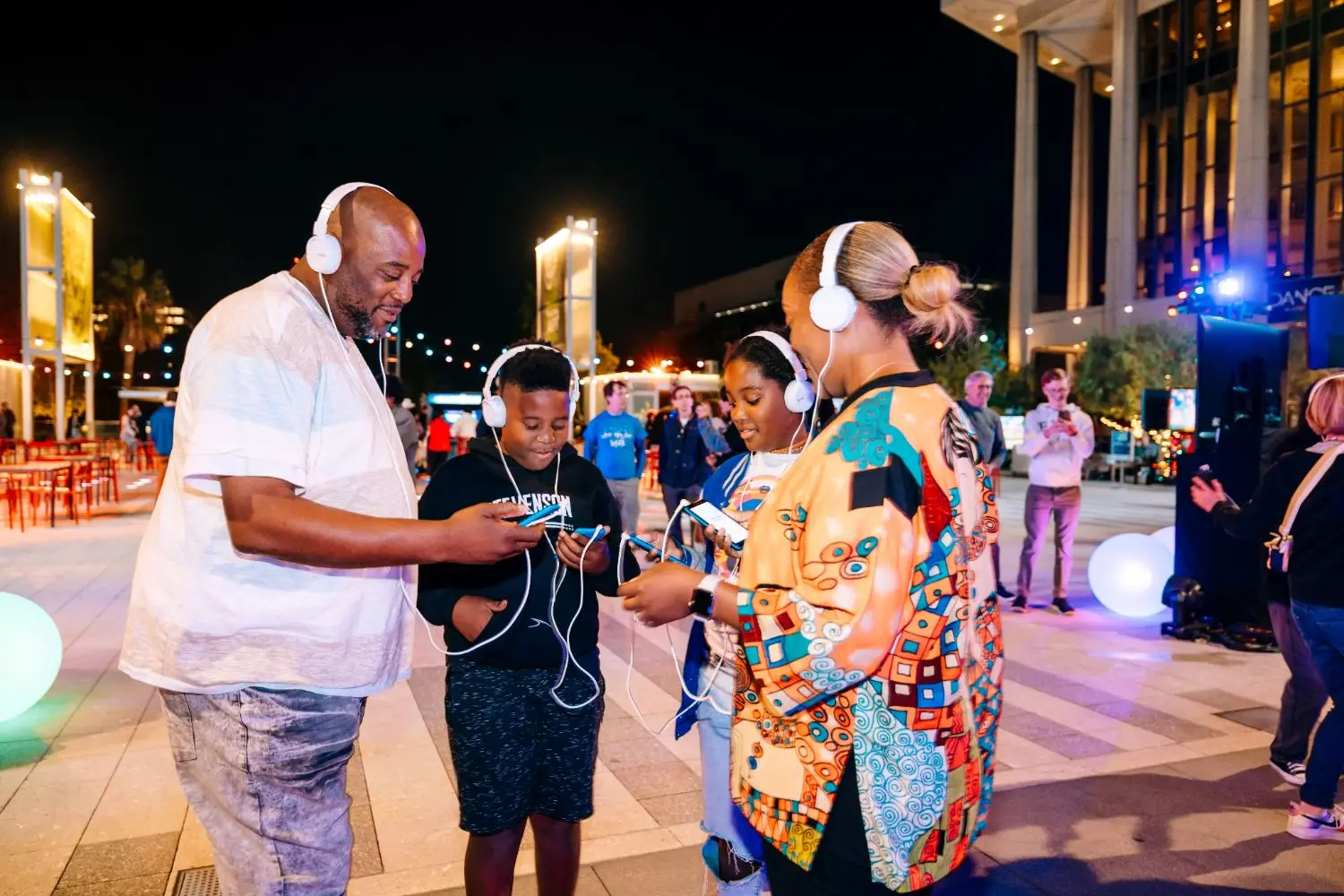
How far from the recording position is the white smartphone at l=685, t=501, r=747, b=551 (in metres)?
2.09

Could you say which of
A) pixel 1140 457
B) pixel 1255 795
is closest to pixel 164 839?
pixel 1255 795

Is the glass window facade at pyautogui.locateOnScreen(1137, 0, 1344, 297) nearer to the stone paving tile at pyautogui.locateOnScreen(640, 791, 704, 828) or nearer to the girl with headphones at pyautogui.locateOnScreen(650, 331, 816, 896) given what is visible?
the stone paving tile at pyautogui.locateOnScreen(640, 791, 704, 828)

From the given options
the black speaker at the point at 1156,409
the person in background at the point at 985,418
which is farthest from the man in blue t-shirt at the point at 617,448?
the black speaker at the point at 1156,409

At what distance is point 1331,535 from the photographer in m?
3.81

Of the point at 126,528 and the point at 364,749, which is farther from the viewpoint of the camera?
the point at 126,528

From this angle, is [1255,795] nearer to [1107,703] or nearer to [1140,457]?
[1107,703]

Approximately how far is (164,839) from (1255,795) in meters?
4.83

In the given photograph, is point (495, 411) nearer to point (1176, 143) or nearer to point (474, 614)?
point (474, 614)

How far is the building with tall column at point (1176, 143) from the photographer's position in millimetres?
35844

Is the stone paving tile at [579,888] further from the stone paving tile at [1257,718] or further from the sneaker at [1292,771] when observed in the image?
the stone paving tile at [1257,718]

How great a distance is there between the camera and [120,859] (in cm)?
346

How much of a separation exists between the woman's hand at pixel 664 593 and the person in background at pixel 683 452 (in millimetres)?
8300

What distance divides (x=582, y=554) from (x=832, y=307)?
41.6 inches

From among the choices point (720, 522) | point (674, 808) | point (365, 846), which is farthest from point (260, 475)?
point (674, 808)
